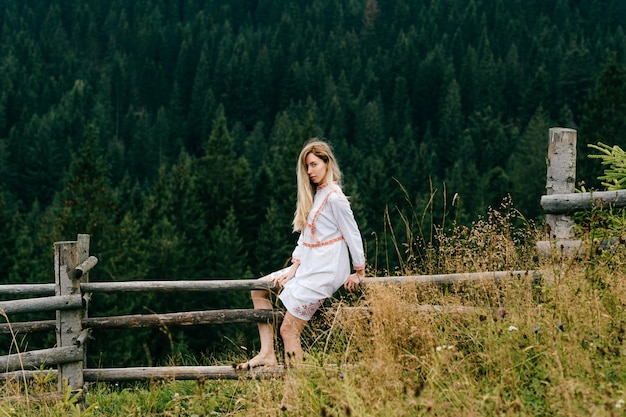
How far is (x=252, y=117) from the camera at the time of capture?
11200 cm

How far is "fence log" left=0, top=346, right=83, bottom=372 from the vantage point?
554 centimetres

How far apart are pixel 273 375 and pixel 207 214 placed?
49463mm

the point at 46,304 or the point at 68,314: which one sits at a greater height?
the point at 46,304

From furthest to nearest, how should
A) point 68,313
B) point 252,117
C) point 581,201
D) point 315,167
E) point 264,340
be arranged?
point 252,117, point 68,313, point 581,201, point 264,340, point 315,167

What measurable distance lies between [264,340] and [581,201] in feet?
7.79

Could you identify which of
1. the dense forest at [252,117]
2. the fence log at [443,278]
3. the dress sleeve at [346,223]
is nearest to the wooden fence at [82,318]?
the dress sleeve at [346,223]

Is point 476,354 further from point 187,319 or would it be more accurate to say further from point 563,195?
point 187,319

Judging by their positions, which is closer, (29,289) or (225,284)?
(225,284)

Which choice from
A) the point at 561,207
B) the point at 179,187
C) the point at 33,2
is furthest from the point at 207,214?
the point at 33,2

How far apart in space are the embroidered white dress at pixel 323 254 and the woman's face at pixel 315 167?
87 millimetres

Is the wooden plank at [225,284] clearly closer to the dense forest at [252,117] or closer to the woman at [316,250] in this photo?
the woman at [316,250]

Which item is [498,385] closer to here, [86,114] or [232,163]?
[232,163]

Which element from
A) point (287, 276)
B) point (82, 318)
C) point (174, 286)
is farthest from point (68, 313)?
point (287, 276)

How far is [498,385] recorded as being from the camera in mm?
3520
